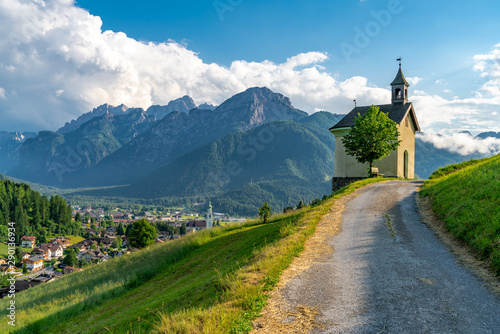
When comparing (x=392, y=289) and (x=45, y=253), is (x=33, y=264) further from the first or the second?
(x=392, y=289)

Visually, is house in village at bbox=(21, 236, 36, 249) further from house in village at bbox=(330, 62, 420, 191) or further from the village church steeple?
the village church steeple

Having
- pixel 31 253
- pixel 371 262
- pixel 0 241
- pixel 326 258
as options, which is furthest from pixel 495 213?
pixel 0 241

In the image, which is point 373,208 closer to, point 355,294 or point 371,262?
point 371,262

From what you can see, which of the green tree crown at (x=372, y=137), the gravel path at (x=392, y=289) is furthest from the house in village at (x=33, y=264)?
the gravel path at (x=392, y=289)

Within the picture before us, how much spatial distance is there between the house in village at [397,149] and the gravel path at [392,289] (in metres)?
30.2

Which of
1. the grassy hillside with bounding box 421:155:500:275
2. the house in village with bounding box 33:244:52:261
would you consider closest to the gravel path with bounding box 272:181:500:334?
the grassy hillside with bounding box 421:155:500:275

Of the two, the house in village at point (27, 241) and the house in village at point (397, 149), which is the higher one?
the house in village at point (397, 149)

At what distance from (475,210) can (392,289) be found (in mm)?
7360

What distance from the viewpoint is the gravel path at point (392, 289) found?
18.4ft

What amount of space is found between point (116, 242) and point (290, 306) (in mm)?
133336

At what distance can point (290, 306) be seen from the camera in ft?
21.4

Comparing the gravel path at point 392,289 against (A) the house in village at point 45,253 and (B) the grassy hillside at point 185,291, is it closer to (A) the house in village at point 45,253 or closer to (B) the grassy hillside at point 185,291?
(B) the grassy hillside at point 185,291

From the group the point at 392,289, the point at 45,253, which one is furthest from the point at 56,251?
the point at 392,289

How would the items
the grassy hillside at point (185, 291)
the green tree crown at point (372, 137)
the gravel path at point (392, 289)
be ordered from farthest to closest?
1. the green tree crown at point (372, 137)
2. the grassy hillside at point (185, 291)
3. the gravel path at point (392, 289)
